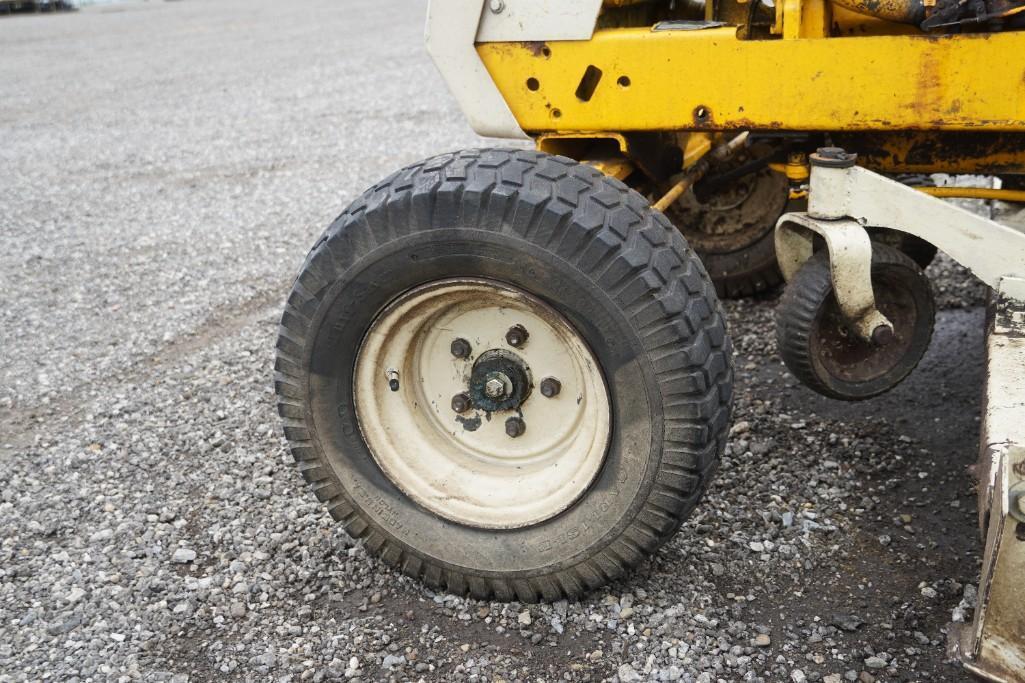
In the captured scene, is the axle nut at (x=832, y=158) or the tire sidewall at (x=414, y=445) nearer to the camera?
the tire sidewall at (x=414, y=445)

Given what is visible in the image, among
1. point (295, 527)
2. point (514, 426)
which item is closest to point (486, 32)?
point (514, 426)

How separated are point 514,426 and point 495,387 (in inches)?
5.2

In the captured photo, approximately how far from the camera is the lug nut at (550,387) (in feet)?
9.43

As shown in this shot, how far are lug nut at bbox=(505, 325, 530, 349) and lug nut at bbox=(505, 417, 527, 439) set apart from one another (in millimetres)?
227

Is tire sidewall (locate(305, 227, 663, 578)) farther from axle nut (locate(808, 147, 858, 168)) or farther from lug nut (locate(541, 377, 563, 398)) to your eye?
axle nut (locate(808, 147, 858, 168))

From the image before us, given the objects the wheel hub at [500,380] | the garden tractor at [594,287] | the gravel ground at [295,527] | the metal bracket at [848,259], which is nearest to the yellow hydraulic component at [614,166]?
the garden tractor at [594,287]

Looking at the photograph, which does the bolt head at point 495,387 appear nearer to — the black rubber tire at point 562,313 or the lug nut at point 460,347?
the lug nut at point 460,347

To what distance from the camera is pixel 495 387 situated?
2.91m

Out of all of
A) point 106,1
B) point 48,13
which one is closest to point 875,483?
point 48,13

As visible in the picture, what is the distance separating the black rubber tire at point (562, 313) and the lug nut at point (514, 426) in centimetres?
27

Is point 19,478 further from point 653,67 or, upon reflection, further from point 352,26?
point 352,26

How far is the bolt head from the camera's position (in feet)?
9.55

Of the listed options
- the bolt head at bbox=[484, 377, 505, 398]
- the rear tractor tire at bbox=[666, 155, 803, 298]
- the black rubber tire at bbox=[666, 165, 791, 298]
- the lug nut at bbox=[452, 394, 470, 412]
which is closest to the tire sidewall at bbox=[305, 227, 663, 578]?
the lug nut at bbox=[452, 394, 470, 412]

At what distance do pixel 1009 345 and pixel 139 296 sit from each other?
4.59 meters
